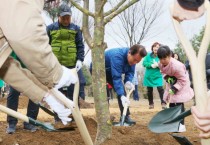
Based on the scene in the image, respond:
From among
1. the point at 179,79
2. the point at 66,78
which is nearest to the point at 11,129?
the point at 66,78

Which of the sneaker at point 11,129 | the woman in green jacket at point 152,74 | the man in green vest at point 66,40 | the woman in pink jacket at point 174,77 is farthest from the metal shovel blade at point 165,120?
the woman in green jacket at point 152,74

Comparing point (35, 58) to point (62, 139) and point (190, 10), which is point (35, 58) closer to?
point (190, 10)

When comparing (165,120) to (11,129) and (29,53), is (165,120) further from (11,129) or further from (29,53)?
(11,129)

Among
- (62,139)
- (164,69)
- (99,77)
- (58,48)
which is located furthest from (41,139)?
(164,69)

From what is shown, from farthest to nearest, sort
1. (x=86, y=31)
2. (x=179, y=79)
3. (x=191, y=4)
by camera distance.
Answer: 1. (x=179, y=79)
2. (x=86, y=31)
3. (x=191, y=4)

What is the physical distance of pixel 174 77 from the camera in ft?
19.7

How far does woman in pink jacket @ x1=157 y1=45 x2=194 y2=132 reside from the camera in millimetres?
5754

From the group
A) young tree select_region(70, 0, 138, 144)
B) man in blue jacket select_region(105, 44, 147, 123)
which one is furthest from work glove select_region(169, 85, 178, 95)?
young tree select_region(70, 0, 138, 144)

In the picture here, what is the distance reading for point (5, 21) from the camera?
73.1 inches

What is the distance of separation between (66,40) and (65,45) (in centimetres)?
6

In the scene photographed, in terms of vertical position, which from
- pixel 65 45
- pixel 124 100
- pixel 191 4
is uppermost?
pixel 191 4

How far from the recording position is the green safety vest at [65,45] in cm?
520

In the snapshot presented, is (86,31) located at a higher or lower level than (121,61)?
higher

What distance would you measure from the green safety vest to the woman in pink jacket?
1.25 meters
